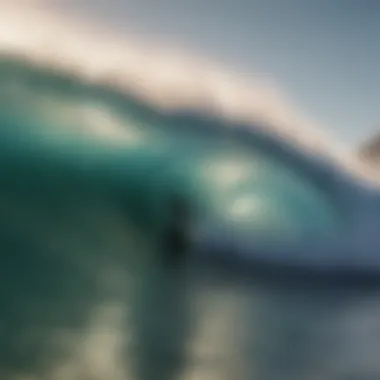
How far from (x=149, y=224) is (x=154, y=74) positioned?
27 cm

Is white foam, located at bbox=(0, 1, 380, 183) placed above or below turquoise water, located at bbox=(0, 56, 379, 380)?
above

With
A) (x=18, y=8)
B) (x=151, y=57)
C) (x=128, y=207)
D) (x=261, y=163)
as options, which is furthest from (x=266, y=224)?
(x=18, y=8)

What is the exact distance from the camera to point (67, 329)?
3.52ft

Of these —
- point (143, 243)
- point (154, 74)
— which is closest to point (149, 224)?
point (143, 243)

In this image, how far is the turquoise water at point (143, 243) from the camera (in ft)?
3.54

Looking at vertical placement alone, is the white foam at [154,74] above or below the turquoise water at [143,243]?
above

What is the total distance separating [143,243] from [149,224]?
3 cm

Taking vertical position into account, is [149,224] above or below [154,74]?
below

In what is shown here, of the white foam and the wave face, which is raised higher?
the white foam

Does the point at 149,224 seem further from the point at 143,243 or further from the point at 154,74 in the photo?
the point at 154,74

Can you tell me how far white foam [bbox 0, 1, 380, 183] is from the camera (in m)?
1.14

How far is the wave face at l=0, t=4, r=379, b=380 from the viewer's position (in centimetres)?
108

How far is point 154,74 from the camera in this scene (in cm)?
117

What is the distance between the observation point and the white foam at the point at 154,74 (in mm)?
1144
